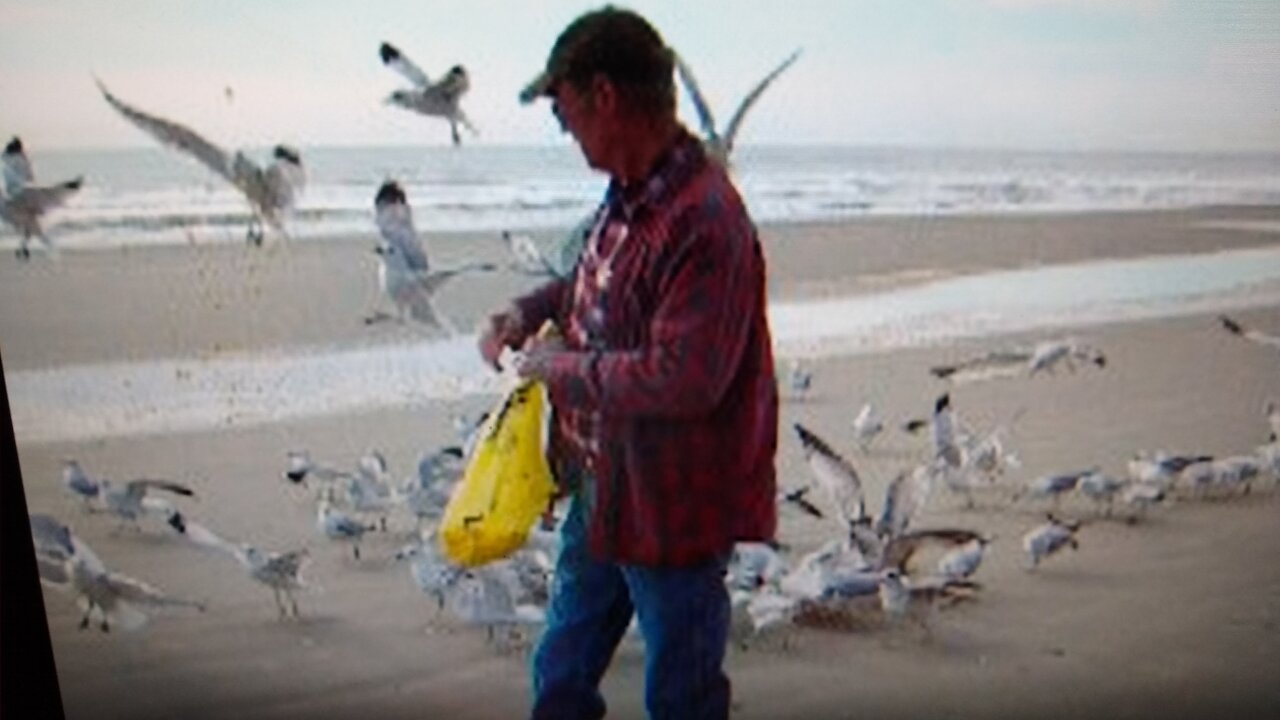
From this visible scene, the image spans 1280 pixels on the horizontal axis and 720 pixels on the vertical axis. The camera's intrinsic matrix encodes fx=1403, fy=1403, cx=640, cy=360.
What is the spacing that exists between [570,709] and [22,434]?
0.99 meters

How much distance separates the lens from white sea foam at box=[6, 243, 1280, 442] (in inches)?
88.0

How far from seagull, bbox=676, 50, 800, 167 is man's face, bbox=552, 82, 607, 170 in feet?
0.85

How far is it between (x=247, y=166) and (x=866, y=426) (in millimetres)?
1058

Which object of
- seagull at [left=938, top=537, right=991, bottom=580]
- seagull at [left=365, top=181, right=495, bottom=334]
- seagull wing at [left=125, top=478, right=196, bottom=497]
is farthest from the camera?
seagull at [left=938, top=537, right=991, bottom=580]

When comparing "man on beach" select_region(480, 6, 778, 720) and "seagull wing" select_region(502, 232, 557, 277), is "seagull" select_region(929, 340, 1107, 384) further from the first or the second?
"seagull wing" select_region(502, 232, 557, 277)

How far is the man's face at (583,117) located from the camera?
1.78m

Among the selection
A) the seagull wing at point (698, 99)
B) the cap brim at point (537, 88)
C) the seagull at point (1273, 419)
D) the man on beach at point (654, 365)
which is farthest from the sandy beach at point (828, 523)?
the cap brim at point (537, 88)

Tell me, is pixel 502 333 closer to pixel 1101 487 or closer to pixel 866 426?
pixel 866 426

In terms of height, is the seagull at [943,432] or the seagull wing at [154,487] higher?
the seagull wing at [154,487]

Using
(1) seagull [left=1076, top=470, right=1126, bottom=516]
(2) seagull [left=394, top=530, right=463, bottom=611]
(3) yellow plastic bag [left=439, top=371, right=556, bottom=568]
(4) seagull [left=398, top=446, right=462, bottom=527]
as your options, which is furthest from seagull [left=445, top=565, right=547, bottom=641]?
(1) seagull [left=1076, top=470, right=1126, bottom=516]

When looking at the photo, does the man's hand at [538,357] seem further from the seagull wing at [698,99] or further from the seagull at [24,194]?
the seagull at [24,194]

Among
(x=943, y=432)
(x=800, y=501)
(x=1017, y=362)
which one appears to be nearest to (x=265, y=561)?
(x=800, y=501)

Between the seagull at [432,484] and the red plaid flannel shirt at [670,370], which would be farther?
the seagull at [432,484]

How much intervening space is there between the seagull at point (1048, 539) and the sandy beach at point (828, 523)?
2cm
